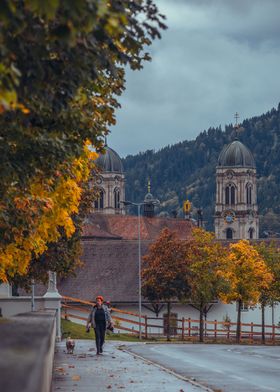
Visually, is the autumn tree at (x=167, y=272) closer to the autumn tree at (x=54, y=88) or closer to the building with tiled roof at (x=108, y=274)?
the building with tiled roof at (x=108, y=274)

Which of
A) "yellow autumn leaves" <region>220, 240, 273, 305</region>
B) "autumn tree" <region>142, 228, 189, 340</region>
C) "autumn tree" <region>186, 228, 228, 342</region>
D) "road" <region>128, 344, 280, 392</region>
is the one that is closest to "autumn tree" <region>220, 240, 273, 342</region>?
"yellow autumn leaves" <region>220, 240, 273, 305</region>

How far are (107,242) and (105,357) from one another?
231 ft

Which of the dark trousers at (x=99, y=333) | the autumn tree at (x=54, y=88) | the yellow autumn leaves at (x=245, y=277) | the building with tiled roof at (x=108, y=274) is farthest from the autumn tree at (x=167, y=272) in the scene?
the autumn tree at (x=54, y=88)

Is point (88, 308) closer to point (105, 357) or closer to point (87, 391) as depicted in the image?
point (105, 357)

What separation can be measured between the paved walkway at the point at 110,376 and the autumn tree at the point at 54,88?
3.45 meters

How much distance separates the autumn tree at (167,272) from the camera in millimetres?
68688

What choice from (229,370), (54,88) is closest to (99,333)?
(229,370)

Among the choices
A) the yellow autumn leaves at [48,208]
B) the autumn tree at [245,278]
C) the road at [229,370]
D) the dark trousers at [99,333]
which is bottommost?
the road at [229,370]

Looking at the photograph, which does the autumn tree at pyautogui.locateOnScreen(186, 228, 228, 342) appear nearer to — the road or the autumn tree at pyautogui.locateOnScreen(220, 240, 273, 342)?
the autumn tree at pyautogui.locateOnScreen(220, 240, 273, 342)

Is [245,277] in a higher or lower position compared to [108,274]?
lower

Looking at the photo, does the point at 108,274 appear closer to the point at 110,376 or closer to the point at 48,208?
the point at 110,376

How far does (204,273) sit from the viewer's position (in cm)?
6819

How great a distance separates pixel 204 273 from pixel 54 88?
193ft

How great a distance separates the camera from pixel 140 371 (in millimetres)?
25469
